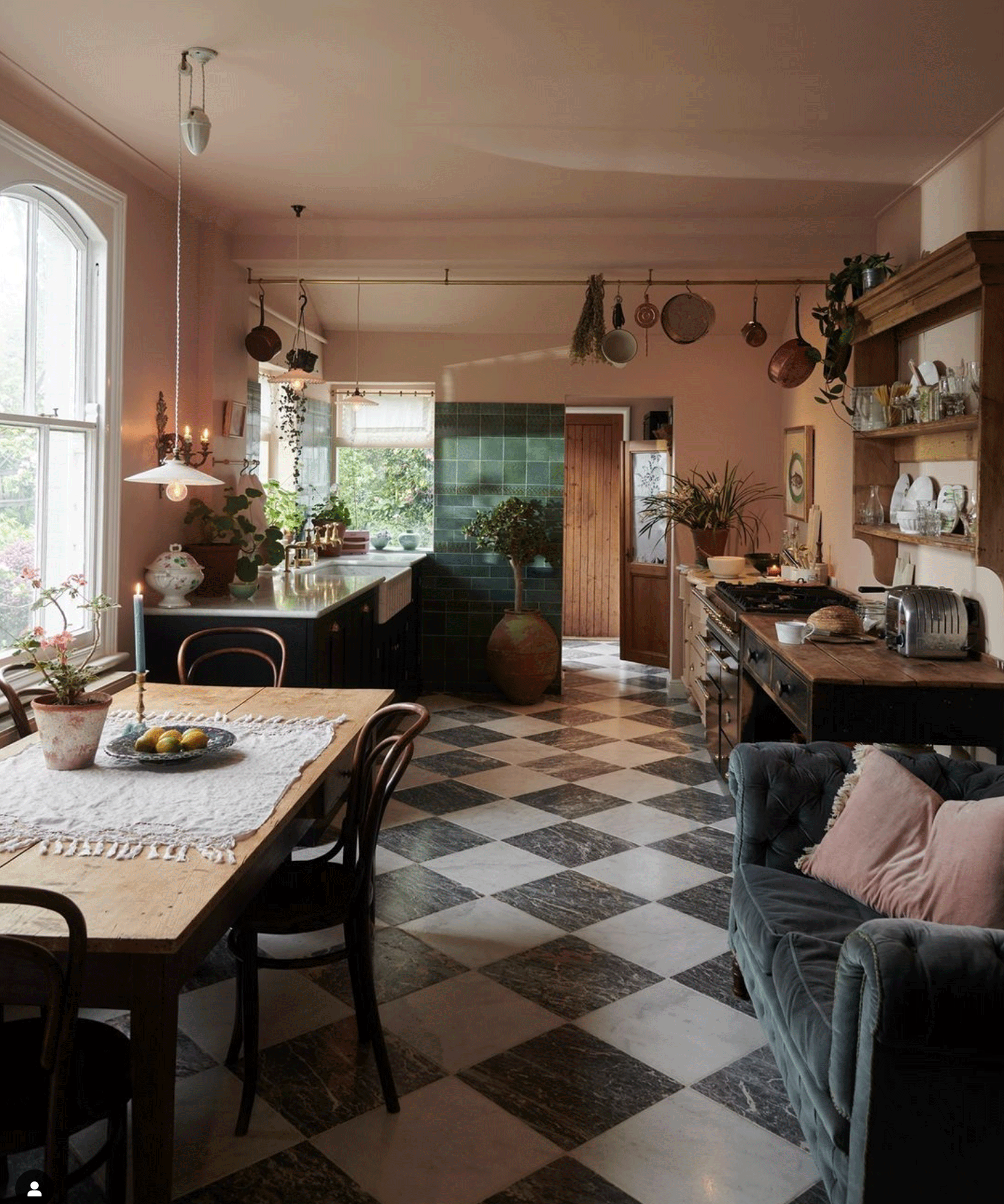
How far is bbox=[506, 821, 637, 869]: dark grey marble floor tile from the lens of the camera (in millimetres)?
4371

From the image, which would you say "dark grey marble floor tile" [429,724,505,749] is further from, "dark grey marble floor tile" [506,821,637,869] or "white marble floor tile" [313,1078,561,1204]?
"white marble floor tile" [313,1078,561,1204]

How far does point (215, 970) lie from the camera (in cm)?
329

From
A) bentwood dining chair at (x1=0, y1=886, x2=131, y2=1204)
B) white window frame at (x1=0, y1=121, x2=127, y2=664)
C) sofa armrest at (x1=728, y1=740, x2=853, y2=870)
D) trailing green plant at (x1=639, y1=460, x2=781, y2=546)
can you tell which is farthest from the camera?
trailing green plant at (x1=639, y1=460, x2=781, y2=546)

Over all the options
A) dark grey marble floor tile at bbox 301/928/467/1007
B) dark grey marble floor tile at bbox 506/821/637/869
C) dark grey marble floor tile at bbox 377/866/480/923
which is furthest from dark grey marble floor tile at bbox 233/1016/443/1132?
dark grey marble floor tile at bbox 506/821/637/869

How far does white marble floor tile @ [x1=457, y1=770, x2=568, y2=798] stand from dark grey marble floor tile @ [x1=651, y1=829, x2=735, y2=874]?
0.89 metres

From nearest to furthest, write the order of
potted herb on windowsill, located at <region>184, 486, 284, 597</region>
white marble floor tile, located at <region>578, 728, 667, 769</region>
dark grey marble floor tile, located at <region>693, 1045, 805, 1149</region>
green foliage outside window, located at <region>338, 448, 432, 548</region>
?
1. dark grey marble floor tile, located at <region>693, 1045, 805, 1149</region>
2. potted herb on windowsill, located at <region>184, 486, 284, 597</region>
3. white marble floor tile, located at <region>578, 728, 667, 769</region>
4. green foliage outside window, located at <region>338, 448, 432, 548</region>

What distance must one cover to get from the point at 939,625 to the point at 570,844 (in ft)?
5.63

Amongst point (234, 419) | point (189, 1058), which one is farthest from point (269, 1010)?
point (234, 419)

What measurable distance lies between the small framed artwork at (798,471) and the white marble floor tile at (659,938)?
3.40 meters

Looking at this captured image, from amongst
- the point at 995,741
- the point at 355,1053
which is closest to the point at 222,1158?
the point at 355,1053

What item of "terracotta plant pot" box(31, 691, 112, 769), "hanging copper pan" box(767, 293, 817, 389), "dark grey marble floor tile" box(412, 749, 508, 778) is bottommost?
"dark grey marble floor tile" box(412, 749, 508, 778)

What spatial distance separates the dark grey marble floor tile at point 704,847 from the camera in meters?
4.32

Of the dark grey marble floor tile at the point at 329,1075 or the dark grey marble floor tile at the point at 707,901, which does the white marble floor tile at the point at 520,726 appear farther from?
the dark grey marble floor tile at the point at 329,1075

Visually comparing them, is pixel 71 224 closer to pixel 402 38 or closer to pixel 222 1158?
pixel 402 38
